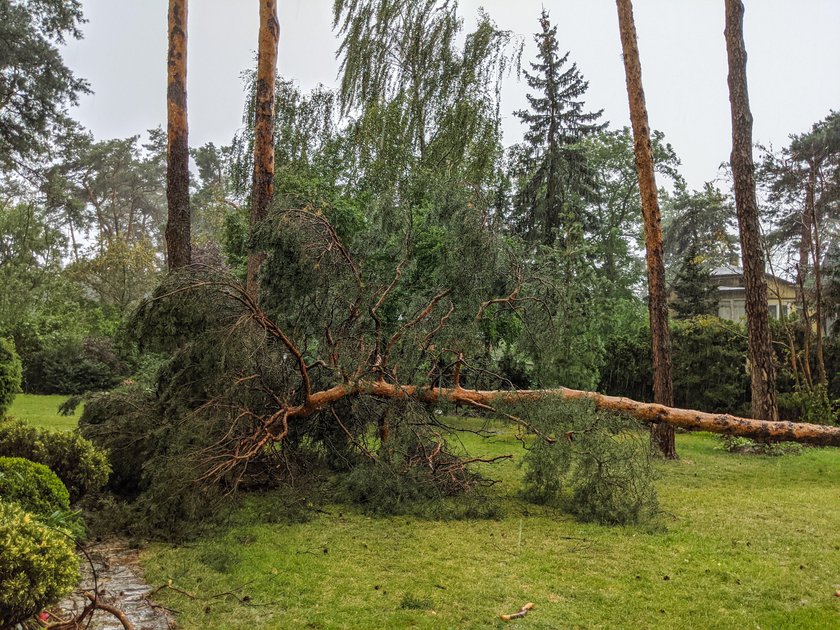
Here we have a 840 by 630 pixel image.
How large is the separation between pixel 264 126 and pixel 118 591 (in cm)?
595

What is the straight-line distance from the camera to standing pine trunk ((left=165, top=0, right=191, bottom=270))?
786cm

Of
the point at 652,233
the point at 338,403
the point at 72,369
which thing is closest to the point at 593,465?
the point at 338,403

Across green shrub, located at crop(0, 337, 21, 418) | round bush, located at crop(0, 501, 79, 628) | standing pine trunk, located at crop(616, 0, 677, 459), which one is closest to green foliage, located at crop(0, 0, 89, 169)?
green shrub, located at crop(0, 337, 21, 418)

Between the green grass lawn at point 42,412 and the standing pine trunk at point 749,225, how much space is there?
33.2 feet

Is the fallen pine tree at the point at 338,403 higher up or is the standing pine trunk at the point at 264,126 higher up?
the standing pine trunk at the point at 264,126

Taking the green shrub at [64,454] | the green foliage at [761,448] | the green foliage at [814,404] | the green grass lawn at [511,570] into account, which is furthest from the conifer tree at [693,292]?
the green shrub at [64,454]

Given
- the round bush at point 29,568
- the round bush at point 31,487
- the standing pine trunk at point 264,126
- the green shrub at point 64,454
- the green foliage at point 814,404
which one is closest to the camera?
the round bush at point 29,568

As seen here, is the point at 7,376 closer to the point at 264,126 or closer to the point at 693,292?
the point at 264,126

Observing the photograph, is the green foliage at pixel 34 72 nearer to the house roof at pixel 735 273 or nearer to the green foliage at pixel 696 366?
the green foliage at pixel 696 366

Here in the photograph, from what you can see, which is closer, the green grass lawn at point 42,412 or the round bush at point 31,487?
the round bush at point 31,487

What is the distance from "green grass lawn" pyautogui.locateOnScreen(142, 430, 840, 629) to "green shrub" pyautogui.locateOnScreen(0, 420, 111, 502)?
0.93m

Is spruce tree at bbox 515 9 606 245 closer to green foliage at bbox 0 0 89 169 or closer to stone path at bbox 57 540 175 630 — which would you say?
green foliage at bbox 0 0 89 169

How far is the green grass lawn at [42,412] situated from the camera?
33.0 feet

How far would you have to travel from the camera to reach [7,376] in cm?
880
